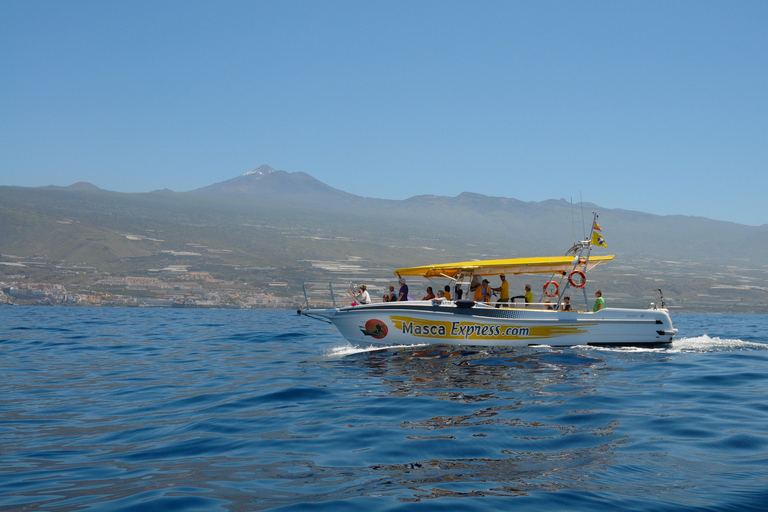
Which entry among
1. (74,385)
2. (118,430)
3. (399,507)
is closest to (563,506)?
(399,507)

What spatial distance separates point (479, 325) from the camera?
22.7 metres

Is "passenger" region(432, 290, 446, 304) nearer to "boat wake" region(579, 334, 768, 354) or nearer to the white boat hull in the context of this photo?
the white boat hull

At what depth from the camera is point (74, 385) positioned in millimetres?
16453

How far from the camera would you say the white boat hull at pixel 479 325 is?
2264 centimetres

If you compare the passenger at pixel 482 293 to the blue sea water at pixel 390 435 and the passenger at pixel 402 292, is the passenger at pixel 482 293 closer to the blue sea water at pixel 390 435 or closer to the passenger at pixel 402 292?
the passenger at pixel 402 292

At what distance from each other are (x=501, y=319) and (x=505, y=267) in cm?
253

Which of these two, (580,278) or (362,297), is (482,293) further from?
(362,297)

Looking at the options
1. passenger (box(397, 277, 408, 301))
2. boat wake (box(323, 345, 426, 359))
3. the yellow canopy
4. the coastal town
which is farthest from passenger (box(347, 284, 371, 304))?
the coastal town

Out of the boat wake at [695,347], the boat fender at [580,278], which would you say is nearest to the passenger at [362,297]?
the boat fender at [580,278]

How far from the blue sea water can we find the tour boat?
83.3 inches

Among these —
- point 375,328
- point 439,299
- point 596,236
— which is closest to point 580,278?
point 596,236

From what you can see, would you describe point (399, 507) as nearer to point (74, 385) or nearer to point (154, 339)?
point (74, 385)

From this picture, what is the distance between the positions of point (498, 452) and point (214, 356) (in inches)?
693

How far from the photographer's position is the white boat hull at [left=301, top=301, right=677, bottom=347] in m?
22.6
